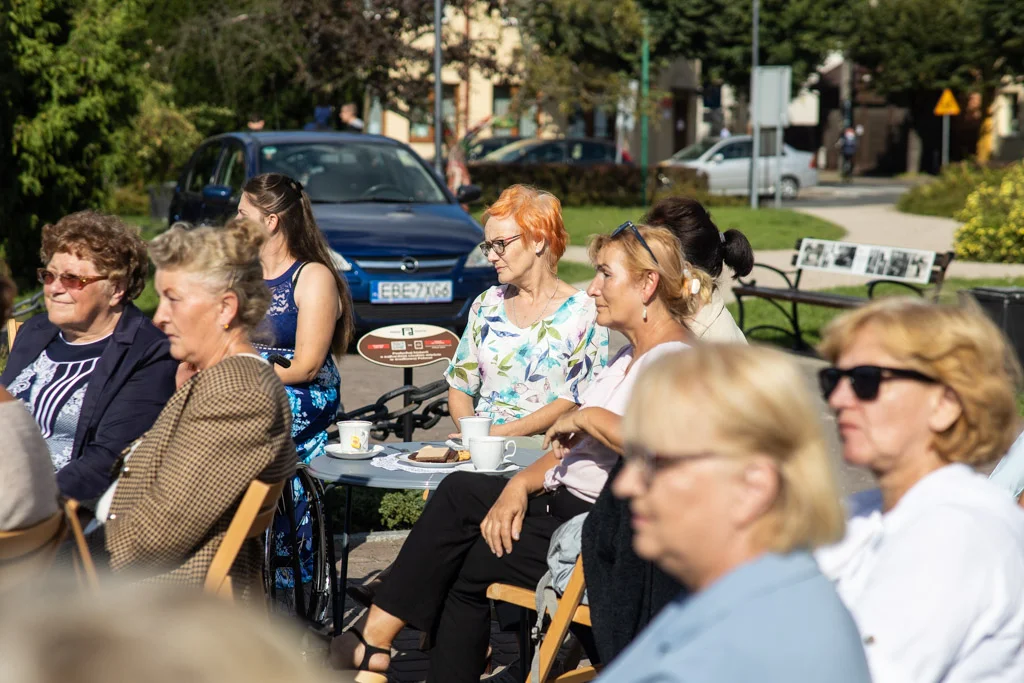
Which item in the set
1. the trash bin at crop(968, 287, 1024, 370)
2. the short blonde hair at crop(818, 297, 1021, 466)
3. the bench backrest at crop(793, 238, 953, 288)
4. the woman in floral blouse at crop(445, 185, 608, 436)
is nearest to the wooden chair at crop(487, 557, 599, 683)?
the woman in floral blouse at crop(445, 185, 608, 436)

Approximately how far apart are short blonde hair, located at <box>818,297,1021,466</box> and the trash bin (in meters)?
7.53

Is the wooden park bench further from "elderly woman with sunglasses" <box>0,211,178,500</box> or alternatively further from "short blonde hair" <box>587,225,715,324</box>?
"elderly woman with sunglasses" <box>0,211,178,500</box>

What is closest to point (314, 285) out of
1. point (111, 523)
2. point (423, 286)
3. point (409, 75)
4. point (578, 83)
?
point (111, 523)

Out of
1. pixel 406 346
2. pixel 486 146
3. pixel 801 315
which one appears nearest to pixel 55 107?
pixel 801 315

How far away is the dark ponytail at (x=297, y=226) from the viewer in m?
5.16

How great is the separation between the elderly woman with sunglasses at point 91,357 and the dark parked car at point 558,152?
2694 cm

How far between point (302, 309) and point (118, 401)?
1.25 metres

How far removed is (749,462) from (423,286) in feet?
30.3

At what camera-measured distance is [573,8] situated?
3077cm

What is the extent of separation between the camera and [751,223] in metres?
24.3

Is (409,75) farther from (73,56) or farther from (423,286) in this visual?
(423,286)

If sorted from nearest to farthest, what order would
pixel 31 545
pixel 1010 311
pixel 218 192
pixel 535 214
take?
pixel 31 545 → pixel 535 214 → pixel 1010 311 → pixel 218 192

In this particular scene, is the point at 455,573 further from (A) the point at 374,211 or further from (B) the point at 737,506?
(A) the point at 374,211

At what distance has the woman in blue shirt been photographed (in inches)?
72.5
